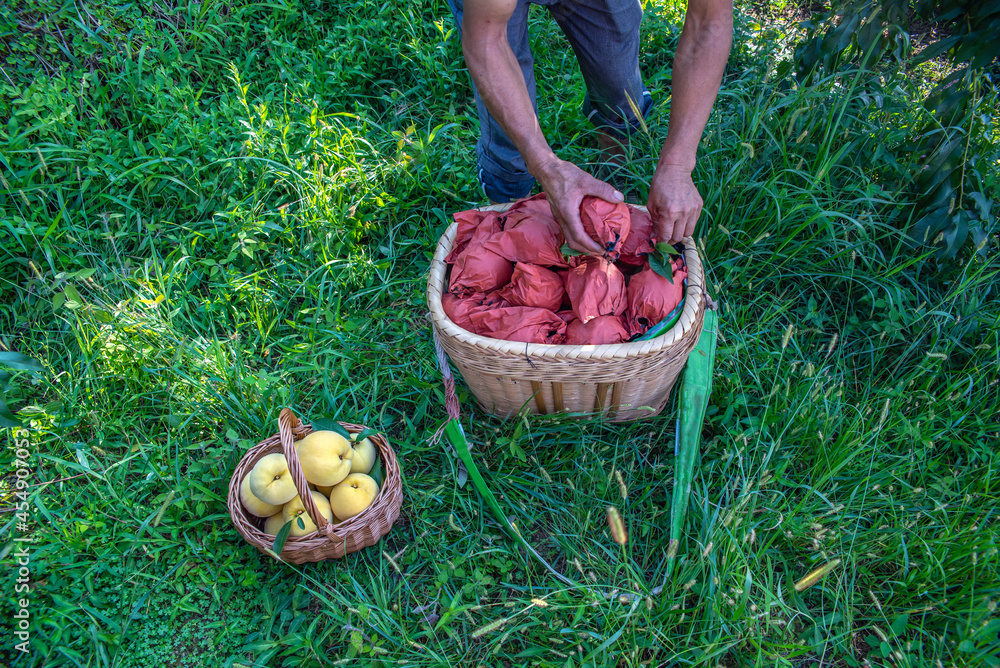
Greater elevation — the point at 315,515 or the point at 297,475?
the point at 297,475

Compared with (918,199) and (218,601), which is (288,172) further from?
(918,199)

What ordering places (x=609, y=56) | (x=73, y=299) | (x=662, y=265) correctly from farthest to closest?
(x=609, y=56), (x=73, y=299), (x=662, y=265)

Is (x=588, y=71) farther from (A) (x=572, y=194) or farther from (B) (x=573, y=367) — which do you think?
(B) (x=573, y=367)

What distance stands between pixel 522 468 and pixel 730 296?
109 cm

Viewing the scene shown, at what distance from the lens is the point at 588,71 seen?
8.25 ft

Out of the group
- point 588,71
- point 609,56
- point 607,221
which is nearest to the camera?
point 607,221

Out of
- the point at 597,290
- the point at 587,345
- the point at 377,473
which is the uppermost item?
the point at 597,290

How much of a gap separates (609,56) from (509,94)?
29.1 inches

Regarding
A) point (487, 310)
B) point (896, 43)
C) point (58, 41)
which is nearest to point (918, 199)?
point (896, 43)

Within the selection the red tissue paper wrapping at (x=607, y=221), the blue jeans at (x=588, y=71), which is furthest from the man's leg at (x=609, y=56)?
the red tissue paper wrapping at (x=607, y=221)

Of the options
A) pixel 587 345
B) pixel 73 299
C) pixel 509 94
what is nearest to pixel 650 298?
pixel 587 345

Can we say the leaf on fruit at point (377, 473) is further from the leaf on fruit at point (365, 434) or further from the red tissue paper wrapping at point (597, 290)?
the red tissue paper wrapping at point (597, 290)

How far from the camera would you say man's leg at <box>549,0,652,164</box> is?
2.25m

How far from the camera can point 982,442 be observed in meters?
1.95
